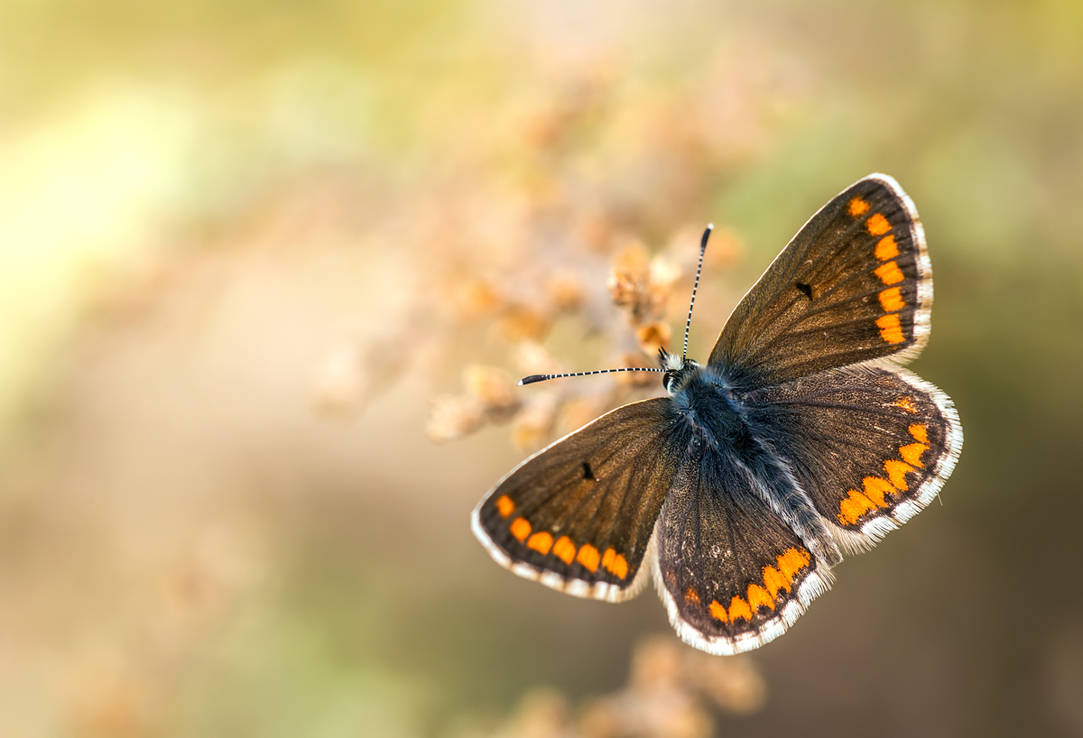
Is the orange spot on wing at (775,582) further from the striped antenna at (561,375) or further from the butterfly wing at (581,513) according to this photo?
the striped antenna at (561,375)

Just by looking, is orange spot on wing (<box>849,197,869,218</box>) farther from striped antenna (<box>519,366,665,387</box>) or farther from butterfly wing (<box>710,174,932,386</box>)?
striped antenna (<box>519,366,665,387</box>)

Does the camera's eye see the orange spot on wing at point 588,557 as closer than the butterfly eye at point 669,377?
Yes

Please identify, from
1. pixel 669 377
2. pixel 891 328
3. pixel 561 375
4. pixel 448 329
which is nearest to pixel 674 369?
pixel 669 377

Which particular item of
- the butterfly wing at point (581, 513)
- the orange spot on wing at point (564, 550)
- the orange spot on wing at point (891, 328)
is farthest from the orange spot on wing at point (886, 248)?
the orange spot on wing at point (564, 550)

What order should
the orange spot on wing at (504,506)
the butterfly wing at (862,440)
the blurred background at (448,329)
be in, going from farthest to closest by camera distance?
the blurred background at (448,329), the butterfly wing at (862,440), the orange spot on wing at (504,506)

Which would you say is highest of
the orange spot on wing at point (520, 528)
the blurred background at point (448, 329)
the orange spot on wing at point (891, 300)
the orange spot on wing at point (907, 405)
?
the blurred background at point (448, 329)

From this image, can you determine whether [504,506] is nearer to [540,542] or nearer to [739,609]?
[540,542]

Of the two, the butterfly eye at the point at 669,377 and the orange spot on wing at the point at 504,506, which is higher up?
the butterfly eye at the point at 669,377
